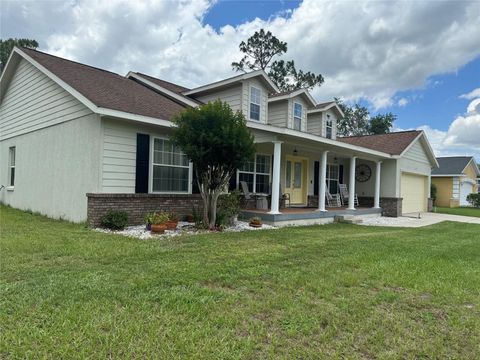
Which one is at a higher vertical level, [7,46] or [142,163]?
[7,46]

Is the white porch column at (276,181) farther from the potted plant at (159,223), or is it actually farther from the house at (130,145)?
the potted plant at (159,223)

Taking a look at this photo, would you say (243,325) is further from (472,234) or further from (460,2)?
(460,2)

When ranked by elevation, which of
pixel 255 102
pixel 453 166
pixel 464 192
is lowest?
pixel 464 192

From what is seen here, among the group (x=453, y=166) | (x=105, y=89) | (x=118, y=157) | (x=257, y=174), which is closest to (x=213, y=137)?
(x=118, y=157)

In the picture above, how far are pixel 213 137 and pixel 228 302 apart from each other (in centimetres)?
515

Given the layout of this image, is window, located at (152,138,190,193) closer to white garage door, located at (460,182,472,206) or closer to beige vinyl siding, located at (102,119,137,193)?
beige vinyl siding, located at (102,119,137,193)

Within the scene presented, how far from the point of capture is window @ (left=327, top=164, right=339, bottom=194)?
17.7 metres

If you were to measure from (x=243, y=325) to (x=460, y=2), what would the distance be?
11.6 meters

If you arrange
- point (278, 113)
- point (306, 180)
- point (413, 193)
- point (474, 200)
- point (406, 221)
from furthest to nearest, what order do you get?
point (474, 200), point (413, 193), point (306, 180), point (406, 221), point (278, 113)

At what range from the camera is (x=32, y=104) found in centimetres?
1171

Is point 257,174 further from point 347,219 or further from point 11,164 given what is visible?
point 11,164

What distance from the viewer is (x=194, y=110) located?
27.4ft

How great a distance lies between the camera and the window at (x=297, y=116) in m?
14.2

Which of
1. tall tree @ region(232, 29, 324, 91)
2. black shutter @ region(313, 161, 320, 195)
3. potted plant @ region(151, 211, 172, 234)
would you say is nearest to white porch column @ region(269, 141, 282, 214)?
potted plant @ region(151, 211, 172, 234)
